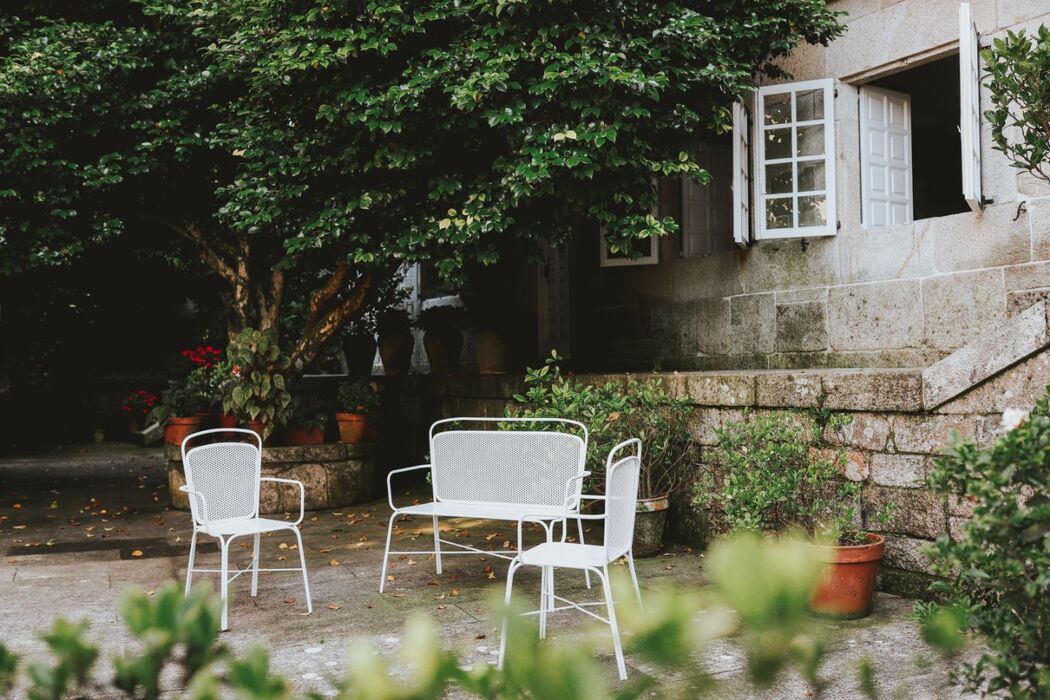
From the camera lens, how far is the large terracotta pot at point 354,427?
952 centimetres

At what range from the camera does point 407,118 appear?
7.22 metres

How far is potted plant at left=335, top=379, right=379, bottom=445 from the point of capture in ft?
31.2

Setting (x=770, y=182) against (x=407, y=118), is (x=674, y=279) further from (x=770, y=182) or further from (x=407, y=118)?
(x=407, y=118)

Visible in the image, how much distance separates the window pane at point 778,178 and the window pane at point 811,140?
178 millimetres

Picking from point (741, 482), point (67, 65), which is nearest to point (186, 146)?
point (67, 65)

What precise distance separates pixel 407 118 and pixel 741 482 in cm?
362

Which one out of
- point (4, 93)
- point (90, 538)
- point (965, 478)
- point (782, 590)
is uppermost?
point (4, 93)

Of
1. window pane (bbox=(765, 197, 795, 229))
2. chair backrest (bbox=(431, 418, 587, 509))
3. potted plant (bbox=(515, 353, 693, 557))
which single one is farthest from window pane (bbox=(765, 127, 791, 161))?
chair backrest (bbox=(431, 418, 587, 509))

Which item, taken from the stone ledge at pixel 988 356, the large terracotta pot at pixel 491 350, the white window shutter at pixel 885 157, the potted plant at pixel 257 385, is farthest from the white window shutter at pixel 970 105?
the potted plant at pixel 257 385

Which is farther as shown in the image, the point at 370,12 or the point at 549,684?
the point at 370,12

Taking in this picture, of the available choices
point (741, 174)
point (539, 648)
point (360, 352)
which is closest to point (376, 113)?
point (741, 174)

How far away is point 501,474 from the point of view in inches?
232

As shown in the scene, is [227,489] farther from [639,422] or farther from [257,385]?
[257,385]

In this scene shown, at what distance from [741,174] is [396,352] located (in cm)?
536
